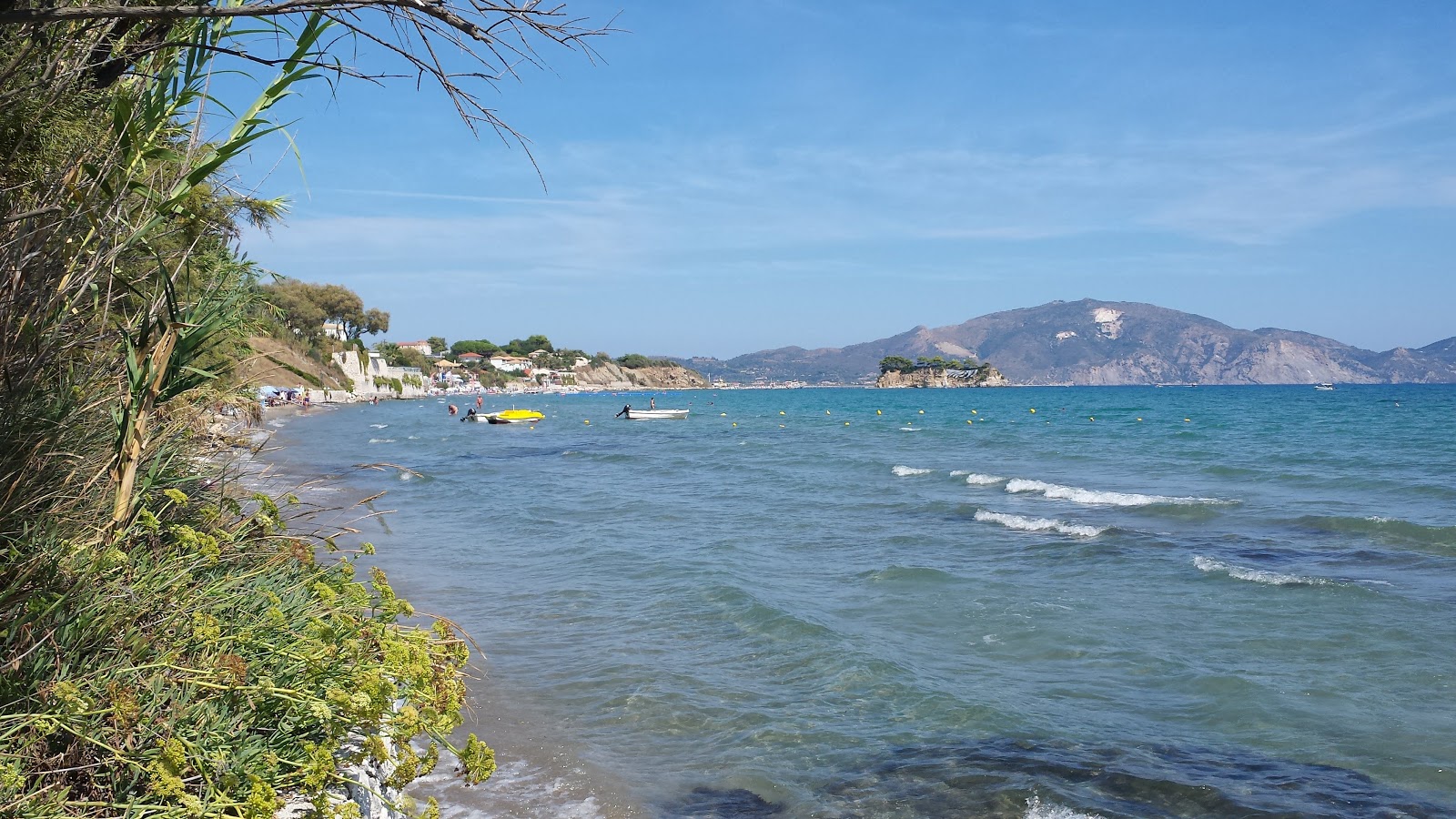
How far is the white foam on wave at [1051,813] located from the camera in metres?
5.57

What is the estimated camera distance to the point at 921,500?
2042 cm

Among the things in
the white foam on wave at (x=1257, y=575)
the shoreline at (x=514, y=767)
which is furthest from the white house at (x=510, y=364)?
the shoreline at (x=514, y=767)

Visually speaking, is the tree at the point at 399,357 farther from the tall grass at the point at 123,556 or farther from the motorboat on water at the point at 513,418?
the tall grass at the point at 123,556

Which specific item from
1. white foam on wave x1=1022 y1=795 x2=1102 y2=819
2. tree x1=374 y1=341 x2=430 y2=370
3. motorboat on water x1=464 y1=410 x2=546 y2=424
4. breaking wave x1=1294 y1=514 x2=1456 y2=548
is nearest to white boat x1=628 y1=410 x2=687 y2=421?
motorboat on water x1=464 y1=410 x2=546 y2=424

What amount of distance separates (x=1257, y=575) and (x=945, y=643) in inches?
220

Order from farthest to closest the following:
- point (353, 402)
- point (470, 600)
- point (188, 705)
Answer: point (353, 402) → point (470, 600) → point (188, 705)

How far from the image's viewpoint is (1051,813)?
562cm

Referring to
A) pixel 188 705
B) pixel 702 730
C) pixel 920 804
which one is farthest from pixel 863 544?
pixel 188 705

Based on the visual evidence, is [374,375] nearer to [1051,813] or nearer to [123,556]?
[1051,813]

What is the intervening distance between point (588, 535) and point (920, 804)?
11035 millimetres

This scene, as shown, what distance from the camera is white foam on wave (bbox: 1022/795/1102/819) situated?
557 cm

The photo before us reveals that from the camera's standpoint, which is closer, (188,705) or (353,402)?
(188,705)

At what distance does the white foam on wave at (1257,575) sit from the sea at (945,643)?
6cm

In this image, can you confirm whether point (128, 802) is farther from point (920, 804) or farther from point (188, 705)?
point (920, 804)
